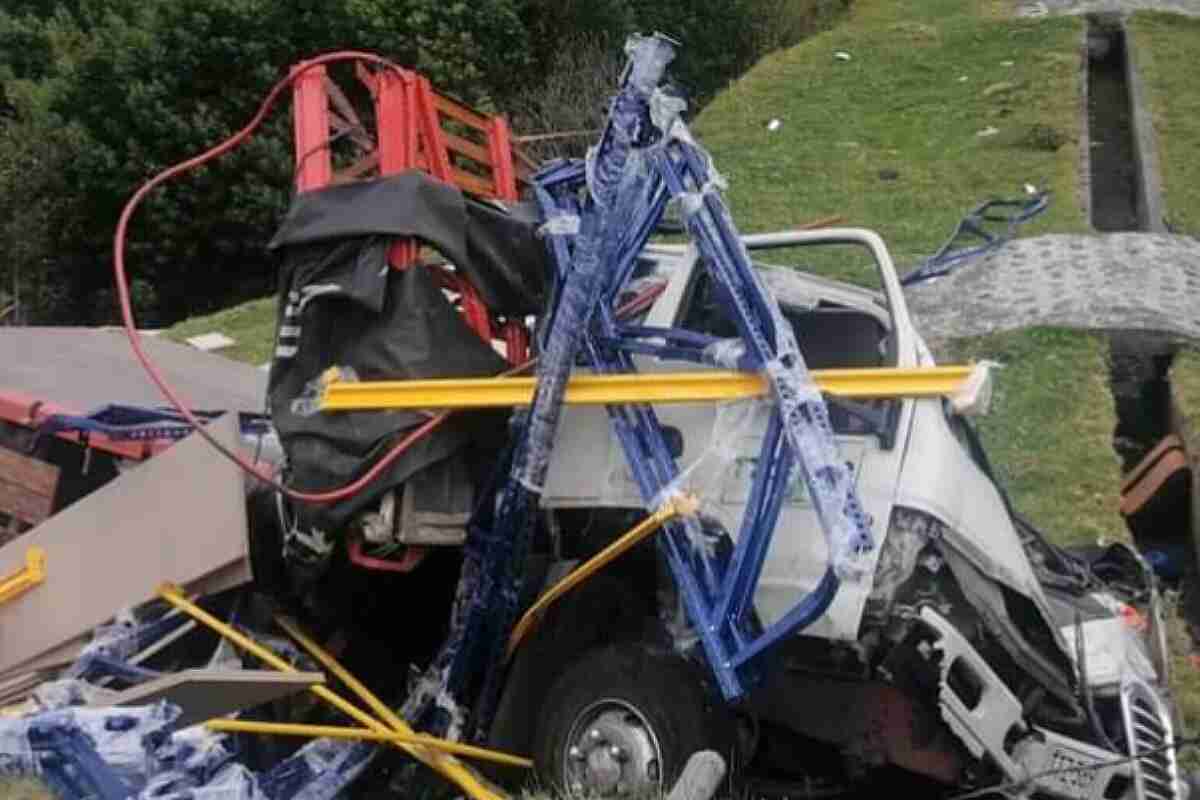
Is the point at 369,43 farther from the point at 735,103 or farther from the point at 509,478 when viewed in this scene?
the point at 509,478

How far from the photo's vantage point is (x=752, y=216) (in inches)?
583

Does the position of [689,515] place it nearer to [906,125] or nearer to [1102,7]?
[906,125]

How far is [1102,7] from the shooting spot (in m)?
22.3

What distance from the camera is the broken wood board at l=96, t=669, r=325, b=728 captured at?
499 cm

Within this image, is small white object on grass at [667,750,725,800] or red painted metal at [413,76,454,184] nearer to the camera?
small white object on grass at [667,750,725,800]

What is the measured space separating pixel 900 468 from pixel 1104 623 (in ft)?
4.49

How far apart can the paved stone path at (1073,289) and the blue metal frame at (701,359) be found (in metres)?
5.81

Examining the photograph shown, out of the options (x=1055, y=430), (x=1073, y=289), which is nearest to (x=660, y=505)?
(x=1055, y=430)

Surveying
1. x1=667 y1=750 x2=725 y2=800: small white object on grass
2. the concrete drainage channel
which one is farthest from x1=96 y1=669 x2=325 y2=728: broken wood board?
the concrete drainage channel

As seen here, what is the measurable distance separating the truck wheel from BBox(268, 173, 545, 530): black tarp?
887mm

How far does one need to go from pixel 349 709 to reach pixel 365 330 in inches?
48.3

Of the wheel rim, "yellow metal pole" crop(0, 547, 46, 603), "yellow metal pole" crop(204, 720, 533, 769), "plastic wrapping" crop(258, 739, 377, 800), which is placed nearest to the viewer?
the wheel rim

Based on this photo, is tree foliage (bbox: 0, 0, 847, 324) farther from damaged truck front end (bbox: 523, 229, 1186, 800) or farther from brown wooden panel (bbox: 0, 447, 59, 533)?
damaged truck front end (bbox: 523, 229, 1186, 800)

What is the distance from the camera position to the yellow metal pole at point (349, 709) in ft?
18.3
